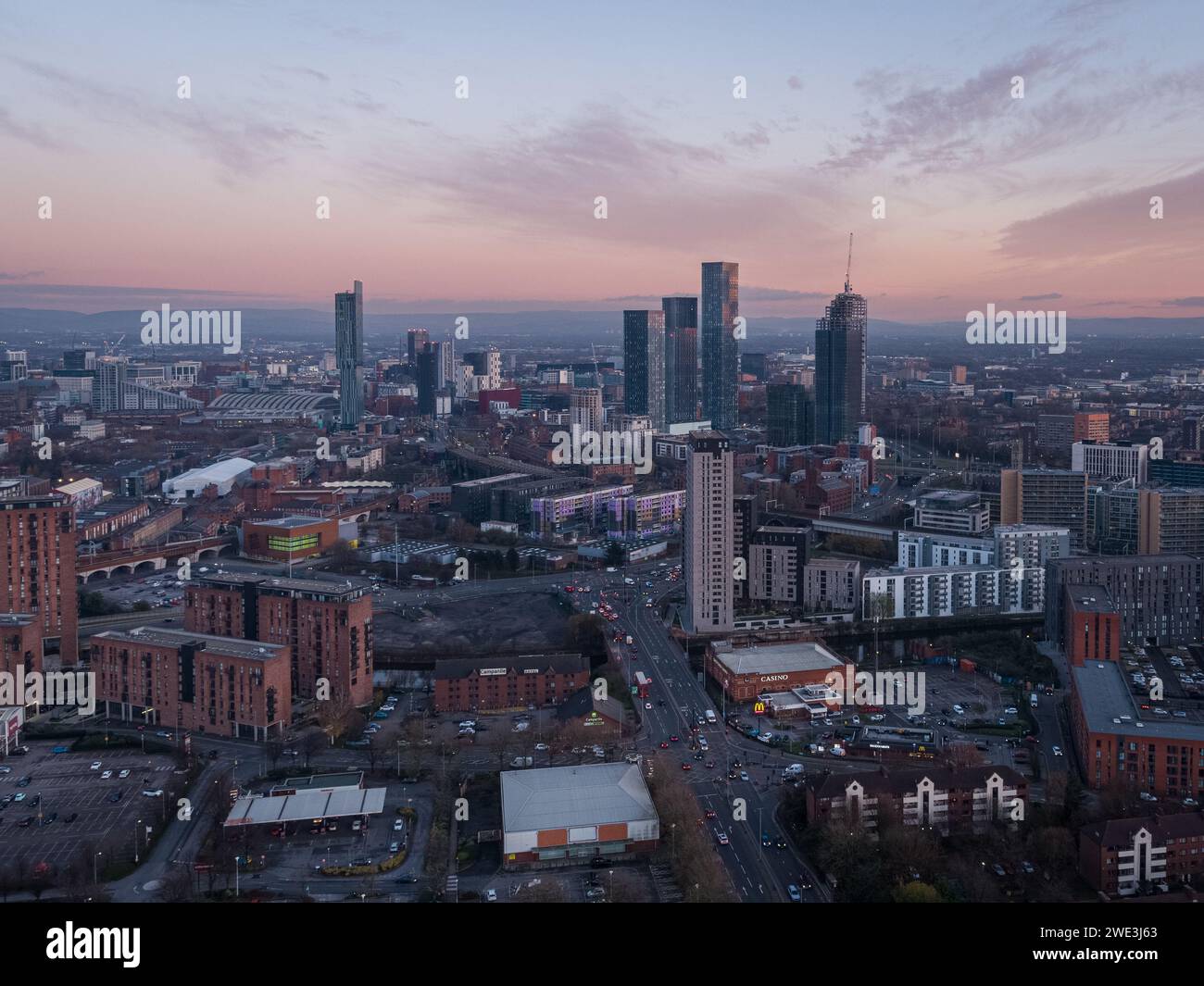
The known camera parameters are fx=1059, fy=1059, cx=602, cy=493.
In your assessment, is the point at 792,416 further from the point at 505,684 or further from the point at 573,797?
the point at 573,797

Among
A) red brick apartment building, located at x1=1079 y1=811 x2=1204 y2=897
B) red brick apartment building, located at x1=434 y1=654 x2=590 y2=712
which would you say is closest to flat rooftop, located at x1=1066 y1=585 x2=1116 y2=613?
red brick apartment building, located at x1=1079 y1=811 x2=1204 y2=897

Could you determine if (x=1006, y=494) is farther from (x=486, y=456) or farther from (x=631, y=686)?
(x=486, y=456)

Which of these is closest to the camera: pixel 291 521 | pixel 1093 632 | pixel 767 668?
pixel 1093 632

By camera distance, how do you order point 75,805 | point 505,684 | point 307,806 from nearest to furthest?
point 307,806 → point 75,805 → point 505,684

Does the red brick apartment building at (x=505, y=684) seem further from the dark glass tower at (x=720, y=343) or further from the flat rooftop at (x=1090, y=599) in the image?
the dark glass tower at (x=720, y=343)

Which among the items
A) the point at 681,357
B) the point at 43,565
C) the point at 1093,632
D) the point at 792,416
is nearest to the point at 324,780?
the point at 43,565

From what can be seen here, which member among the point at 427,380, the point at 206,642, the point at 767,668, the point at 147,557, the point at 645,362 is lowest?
the point at 767,668
